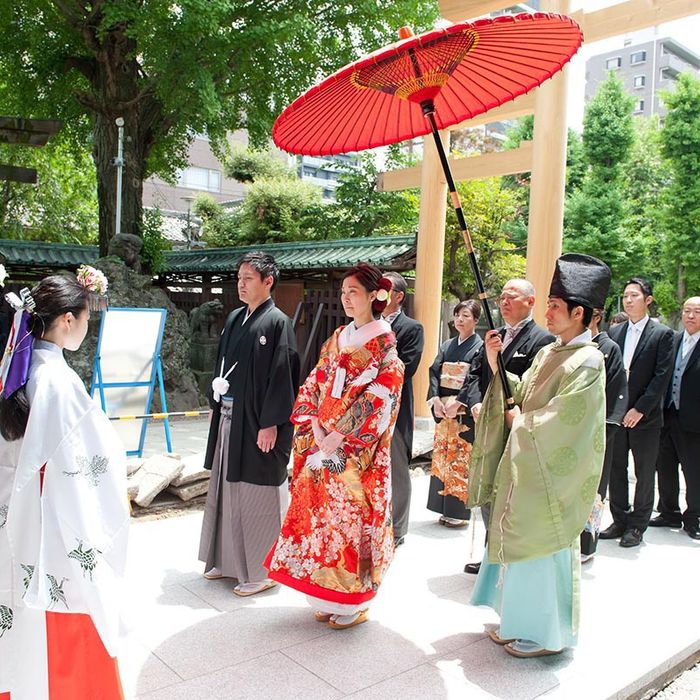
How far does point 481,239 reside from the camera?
59.0 ft

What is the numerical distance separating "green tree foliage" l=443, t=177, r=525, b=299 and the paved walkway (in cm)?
1320

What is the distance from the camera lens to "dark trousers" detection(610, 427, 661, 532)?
5.49 meters

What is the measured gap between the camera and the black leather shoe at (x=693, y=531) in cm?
561

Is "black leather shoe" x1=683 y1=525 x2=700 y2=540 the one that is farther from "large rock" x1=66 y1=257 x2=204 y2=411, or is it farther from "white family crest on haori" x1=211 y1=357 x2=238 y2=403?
"large rock" x1=66 y1=257 x2=204 y2=411

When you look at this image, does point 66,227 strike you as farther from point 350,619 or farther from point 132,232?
point 350,619

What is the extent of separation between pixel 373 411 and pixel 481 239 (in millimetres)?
15250

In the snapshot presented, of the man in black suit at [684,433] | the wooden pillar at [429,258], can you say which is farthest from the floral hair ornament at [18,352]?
the wooden pillar at [429,258]

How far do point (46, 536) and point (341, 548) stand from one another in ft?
5.27

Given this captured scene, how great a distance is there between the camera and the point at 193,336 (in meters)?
13.0

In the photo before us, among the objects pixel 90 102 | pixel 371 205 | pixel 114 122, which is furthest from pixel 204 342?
pixel 371 205

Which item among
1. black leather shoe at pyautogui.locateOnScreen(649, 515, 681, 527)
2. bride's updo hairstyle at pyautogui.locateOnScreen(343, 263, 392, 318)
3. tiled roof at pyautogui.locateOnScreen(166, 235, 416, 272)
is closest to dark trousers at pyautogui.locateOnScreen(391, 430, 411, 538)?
bride's updo hairstyle at pyautogui.locateOnScreen(343, 263, 392, 318)

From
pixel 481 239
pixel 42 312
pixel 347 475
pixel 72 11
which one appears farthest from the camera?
pixel 481 239

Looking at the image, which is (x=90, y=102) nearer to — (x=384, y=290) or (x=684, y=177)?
(x=384, y=290)

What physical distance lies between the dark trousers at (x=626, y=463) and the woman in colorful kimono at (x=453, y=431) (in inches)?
50.4
